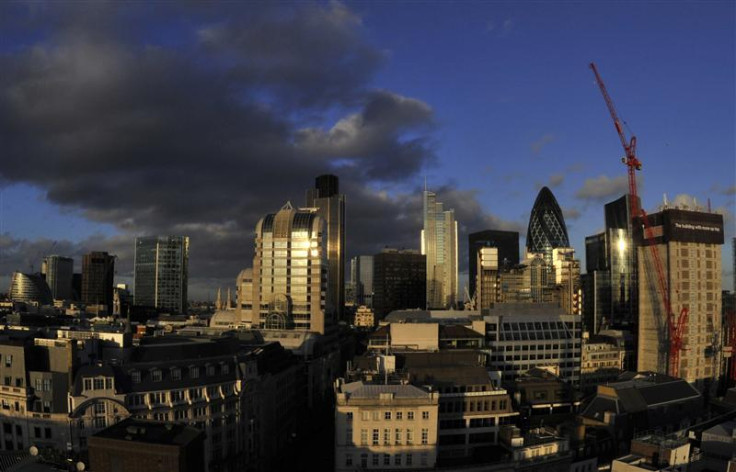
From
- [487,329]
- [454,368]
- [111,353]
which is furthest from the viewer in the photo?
[487,329]

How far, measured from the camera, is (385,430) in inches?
3287

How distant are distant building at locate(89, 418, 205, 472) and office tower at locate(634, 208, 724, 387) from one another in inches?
6569

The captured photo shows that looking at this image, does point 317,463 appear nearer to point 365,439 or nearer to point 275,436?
point 275,436

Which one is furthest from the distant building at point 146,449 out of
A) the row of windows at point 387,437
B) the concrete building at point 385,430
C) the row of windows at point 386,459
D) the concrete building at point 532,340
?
the concrete building at point 532,340

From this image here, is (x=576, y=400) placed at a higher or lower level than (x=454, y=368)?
lower

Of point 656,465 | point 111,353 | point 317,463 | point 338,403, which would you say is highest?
point 111,353

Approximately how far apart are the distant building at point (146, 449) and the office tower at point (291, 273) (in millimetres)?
120895

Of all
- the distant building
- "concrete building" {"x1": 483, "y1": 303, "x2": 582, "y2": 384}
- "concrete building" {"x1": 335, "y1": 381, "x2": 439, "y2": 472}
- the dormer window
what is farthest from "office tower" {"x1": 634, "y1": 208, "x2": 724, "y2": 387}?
the distant building

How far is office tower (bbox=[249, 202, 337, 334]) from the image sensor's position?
18225 centimetres

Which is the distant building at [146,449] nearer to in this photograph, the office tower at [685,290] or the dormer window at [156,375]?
the dormer window at [156,375]

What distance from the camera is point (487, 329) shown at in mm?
155125

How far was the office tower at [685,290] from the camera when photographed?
603 ft

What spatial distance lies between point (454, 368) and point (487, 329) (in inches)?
2232

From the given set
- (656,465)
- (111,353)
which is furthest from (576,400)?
(111,353)
